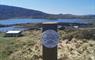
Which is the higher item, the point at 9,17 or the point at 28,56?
the point at 9,17

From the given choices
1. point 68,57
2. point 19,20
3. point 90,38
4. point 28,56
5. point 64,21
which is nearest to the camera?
point 68,57

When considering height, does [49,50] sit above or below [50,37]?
below

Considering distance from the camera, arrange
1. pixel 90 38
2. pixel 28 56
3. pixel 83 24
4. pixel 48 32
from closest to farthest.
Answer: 1. pixel 48 32
2. pixel 28 56
3. pixel 90 38
4. pixel 83 24

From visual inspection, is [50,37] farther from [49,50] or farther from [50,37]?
[49,50]

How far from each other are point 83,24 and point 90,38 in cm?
582

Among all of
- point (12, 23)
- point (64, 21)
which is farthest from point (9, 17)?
point (64, 21)

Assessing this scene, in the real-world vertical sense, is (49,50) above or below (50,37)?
below

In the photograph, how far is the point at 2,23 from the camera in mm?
13891

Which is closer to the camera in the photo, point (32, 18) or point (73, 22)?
point (32, 18)

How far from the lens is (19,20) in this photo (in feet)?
45.0

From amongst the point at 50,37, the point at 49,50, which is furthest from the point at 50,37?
the point at 49,50

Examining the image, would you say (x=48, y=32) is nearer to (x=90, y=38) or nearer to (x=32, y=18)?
(x=90, y=38)

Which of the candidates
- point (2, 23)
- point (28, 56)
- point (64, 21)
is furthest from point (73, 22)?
point (28, 56)

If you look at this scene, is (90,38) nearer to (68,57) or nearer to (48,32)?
(68,57)
